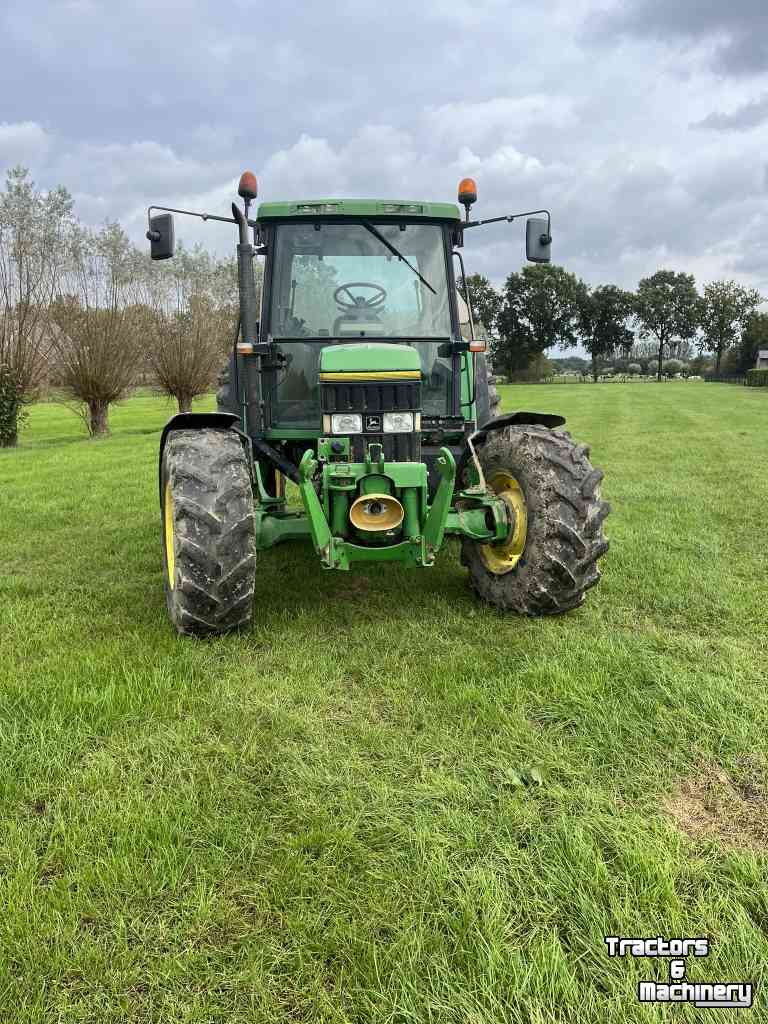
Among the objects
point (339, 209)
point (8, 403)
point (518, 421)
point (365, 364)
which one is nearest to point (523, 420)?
point (518, 421)

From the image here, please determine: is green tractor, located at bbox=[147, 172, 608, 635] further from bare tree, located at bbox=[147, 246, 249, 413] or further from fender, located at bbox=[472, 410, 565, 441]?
bare tree, located at bbox=[147, 246, 249, 413]

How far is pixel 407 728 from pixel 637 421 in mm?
18857

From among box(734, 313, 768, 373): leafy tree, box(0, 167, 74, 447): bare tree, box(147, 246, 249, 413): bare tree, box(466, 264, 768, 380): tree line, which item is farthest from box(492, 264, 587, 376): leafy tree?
box(0, 167, 74, 447): bare tree

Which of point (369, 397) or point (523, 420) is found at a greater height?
point (369, 397)

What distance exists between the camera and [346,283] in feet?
15.7

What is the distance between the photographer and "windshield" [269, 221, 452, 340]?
187 inches

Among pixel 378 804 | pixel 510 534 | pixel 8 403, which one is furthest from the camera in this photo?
pixel 8 403

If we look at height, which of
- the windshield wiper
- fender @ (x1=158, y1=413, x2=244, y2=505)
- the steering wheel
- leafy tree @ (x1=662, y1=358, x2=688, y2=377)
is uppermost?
leafy tree @ (x1=662, y1=358, x2=688, y2=377)

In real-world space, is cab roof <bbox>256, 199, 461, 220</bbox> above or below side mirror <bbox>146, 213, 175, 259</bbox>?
above

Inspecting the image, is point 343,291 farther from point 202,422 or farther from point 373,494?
point 373,494

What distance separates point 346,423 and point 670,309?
7421 centimetres

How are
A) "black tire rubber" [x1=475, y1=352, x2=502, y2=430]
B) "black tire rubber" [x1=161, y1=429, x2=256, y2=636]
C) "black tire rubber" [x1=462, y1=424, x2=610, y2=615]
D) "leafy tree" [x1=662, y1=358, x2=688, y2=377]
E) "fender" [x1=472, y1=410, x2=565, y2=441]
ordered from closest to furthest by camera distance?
"black tire rubber" [x1=161, y1=429, x2=256, y2=636], "black tire rubber" [x1=462, y1=424, x2=610, y2=615], "fender" [x1=472, y1=410, x2=565, y2=441], "black tire rubber" [x1=475, y1=352, x2=502, y2=430], "leafy tree" [x1=662, y1=358, x2=688, y2=377]

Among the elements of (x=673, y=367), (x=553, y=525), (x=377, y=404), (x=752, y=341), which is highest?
(x=752, y=341)

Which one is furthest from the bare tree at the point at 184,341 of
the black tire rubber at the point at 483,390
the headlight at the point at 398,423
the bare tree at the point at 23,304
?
the headlight at the point at 398,423
